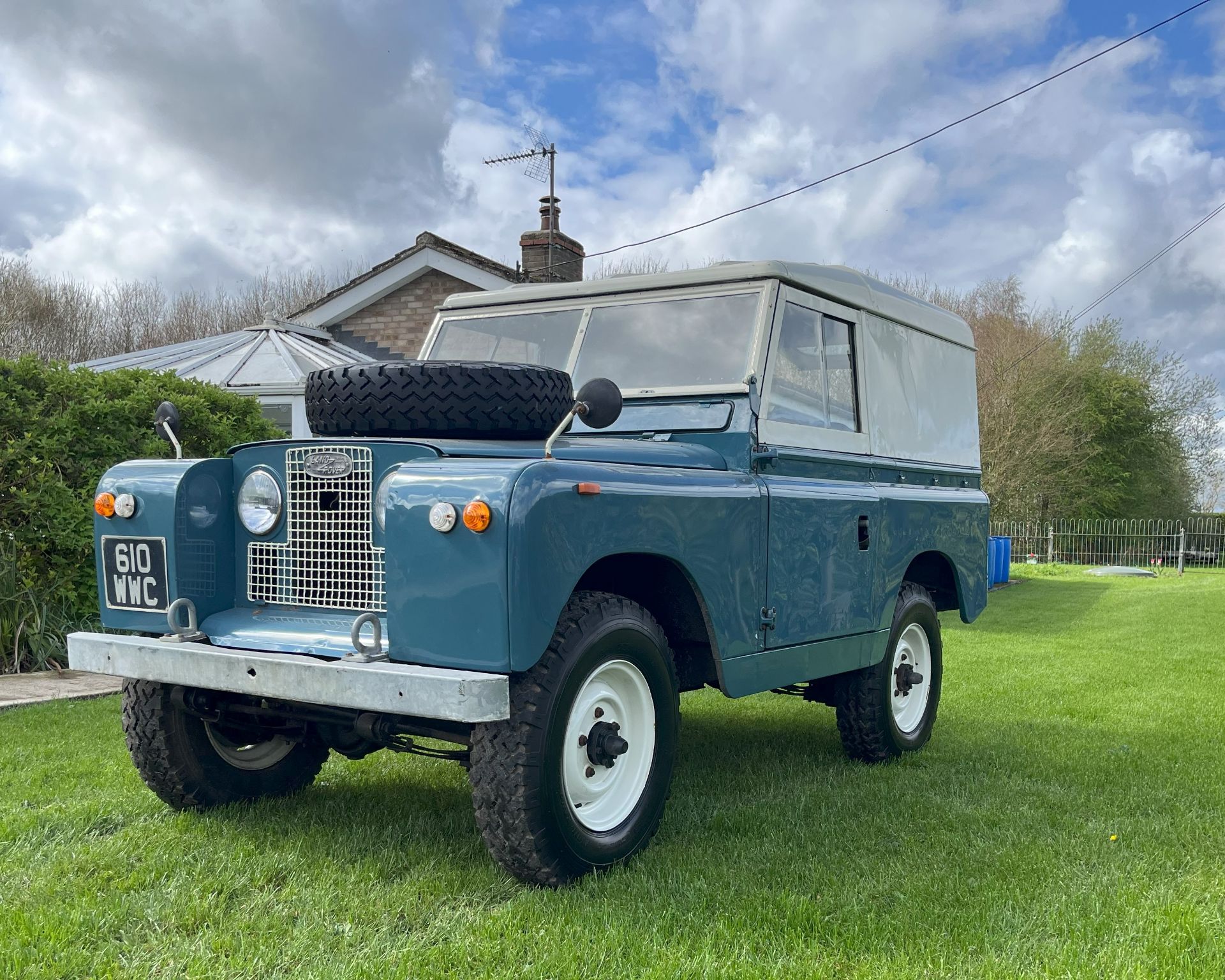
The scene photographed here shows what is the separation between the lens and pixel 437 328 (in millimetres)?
5578

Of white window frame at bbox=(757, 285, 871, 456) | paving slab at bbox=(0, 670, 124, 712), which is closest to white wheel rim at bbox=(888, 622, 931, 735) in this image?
white window frame at bbox=(757, 285, 871, 456)

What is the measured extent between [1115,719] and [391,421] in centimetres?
523

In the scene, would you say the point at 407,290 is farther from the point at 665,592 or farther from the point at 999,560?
the point at 665,592

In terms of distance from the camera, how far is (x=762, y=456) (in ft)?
14.5

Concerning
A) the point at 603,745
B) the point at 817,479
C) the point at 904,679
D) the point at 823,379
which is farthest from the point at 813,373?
the point at 603,745

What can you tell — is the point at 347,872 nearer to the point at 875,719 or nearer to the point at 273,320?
the point at 875,719

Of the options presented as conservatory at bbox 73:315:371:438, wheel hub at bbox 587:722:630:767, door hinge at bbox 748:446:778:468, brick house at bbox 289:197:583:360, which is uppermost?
brick house at bbox 289:197:583:360

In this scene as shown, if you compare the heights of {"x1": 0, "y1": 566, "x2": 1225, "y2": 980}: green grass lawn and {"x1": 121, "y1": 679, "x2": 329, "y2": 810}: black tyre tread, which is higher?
{"x1": 121, "y1": 679, "x2": 329, "y2": 810}: black tyre tread

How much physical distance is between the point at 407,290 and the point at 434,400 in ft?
45.8

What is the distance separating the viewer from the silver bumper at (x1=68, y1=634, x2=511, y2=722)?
9.84ft

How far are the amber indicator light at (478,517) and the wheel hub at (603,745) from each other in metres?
0.92

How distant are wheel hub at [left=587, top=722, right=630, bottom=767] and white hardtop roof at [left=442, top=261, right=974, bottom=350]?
2144 millimetres

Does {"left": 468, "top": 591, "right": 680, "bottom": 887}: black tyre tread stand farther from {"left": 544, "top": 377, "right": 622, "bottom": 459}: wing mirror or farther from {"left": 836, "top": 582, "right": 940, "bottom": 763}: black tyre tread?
{"left": 836, "top": 582, "right": 940, "bottom": 763}: black tyre tread

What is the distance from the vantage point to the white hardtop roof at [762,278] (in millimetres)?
4754
